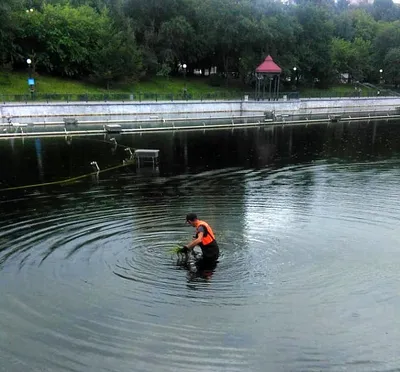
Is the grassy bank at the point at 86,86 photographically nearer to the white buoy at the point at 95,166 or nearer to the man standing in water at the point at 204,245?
the white buoy at the point at 95,166

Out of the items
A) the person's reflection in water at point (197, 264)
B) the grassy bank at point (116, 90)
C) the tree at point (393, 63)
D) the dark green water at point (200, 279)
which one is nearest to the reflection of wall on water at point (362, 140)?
the dark green water at point (200, 279)

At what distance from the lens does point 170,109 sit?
62.2 meters

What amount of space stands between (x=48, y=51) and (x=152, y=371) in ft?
234

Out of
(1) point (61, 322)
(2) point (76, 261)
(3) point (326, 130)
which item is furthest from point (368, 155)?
(1) point (61, 322)

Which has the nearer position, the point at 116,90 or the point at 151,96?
the point at 151,96

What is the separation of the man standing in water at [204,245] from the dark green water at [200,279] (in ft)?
1.86

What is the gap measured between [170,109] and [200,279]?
51453mm

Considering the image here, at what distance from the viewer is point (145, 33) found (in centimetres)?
7938

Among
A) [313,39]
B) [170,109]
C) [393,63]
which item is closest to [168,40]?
[170,109]

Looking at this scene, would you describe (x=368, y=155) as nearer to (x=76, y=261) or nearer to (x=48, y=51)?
(x=76, y=261)

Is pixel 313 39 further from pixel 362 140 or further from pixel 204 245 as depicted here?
pixel 204 245

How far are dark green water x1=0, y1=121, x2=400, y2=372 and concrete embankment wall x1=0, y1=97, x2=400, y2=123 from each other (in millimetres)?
28518

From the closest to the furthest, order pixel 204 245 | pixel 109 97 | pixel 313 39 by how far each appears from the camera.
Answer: pixel 204 245
pixel 109 97
pixel 313 39

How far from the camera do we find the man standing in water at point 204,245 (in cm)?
1295
